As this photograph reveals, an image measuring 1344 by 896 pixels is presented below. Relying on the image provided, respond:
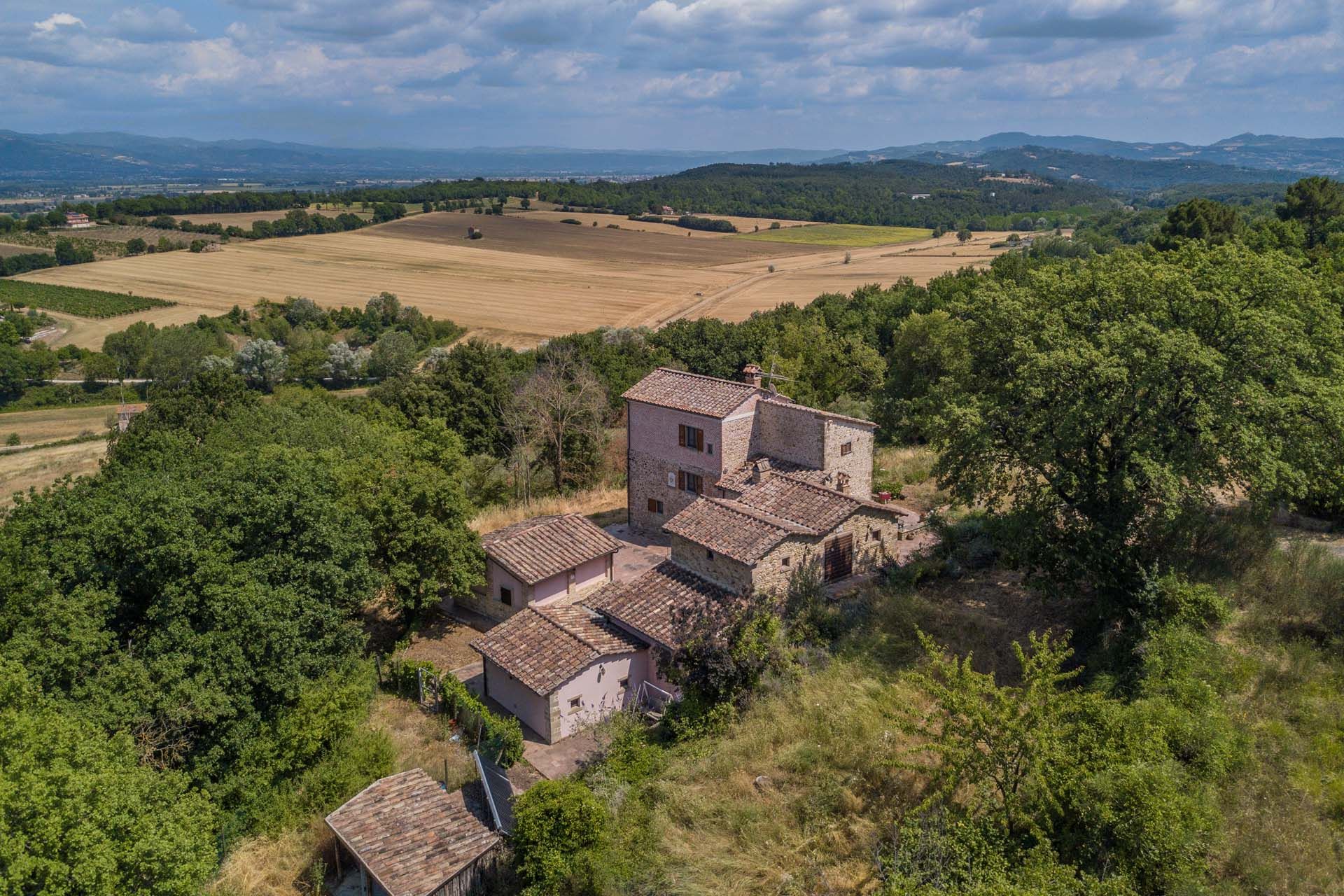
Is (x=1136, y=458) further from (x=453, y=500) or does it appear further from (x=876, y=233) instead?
(x=876, y=233)

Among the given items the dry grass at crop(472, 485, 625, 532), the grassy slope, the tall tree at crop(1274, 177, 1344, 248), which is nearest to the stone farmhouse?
the grassy slope

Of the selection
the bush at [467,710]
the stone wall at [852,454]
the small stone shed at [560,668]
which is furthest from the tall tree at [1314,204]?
the bush at [467,710]

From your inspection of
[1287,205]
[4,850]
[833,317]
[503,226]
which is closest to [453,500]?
[4,850]

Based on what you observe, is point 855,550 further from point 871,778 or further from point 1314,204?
point 1314,204

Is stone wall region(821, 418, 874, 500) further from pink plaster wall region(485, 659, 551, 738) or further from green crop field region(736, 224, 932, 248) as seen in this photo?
green crop field region(736, 224, 932, 248)

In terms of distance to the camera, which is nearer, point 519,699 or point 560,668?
point 560,668

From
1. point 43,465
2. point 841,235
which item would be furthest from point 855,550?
point 841,235

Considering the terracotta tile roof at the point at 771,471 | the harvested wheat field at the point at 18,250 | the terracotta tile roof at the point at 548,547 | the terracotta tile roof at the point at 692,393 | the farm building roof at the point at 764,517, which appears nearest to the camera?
the farm building roof at the point at 764,517

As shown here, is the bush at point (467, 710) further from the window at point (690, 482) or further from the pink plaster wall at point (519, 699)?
the window at point (690, 482)
